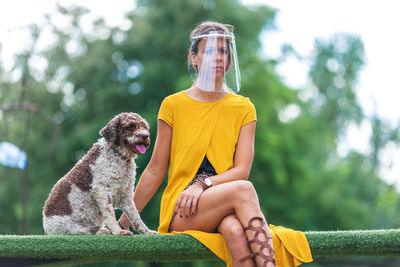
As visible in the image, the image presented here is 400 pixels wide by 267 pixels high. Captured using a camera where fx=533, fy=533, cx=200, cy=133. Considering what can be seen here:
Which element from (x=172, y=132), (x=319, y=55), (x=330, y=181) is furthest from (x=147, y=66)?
(x=319, y=55)

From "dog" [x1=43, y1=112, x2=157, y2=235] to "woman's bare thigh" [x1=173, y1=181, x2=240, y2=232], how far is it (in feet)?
1.03

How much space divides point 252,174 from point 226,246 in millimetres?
9396

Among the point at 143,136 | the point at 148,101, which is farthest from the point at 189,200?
the point at 148,101

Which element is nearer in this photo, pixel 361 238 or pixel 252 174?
pixel 361 238

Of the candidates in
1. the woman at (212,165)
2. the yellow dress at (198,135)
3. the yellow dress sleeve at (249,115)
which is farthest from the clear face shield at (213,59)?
the yellow dress sleeve at (249,115)

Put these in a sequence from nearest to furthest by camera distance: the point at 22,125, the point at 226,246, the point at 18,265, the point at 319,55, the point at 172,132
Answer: the point at 226,246 < the point at 18,265 < the point at 172,132 < the point at 22,125 < the point at 319,55

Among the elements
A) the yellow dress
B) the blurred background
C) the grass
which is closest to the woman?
the yellow dress

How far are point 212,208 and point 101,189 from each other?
2.22ft

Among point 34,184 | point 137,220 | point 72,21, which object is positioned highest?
point 72,21

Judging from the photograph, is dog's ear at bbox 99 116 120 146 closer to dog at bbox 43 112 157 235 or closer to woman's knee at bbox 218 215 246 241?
dog at bbox 43 112 157 235

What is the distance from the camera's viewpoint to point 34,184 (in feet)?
43.8

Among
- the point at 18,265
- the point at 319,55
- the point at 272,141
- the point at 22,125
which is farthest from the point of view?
the point at 319,55

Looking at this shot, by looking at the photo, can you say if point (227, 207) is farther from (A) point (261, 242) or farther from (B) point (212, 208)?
(A) point (261, 242)

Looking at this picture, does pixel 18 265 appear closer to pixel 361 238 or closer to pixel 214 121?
pixel 214 121
